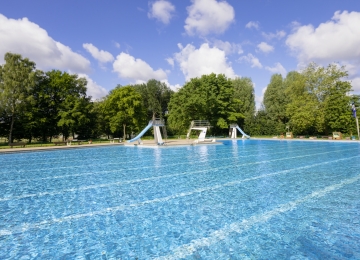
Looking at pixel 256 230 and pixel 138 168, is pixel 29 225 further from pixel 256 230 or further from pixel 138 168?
pixel 138 168

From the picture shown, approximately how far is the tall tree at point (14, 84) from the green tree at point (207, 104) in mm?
23625

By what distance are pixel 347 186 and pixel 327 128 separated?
33161mm

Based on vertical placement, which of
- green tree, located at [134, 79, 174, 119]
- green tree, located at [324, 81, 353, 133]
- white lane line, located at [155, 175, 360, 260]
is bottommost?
white lane line, located at [155, 175, 360, 260]

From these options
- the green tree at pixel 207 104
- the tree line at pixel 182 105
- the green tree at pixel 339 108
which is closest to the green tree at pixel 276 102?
the tree line at pixel 182 105

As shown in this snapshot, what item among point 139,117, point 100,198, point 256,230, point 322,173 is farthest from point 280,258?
point 139,117

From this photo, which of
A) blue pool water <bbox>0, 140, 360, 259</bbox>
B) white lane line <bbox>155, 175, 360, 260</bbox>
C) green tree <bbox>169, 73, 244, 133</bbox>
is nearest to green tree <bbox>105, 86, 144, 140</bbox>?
green tree <bbox>169, 73, 244, 133</bbox>

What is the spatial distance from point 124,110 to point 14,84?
52.5ft

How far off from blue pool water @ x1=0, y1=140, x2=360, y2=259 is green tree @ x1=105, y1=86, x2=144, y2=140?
94.1 feet

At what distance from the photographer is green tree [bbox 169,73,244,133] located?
1590 inches

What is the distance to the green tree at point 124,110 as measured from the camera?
39062 millimetres

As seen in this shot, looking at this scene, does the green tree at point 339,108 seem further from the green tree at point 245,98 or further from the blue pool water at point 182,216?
the blue pool water at point 182,216

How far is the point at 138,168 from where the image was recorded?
12.6 m

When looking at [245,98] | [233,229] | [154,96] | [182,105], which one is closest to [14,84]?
[182,105]

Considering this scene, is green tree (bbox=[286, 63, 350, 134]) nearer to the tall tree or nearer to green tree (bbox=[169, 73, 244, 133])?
green tree (bbox=[169, 73, 244, 133])
